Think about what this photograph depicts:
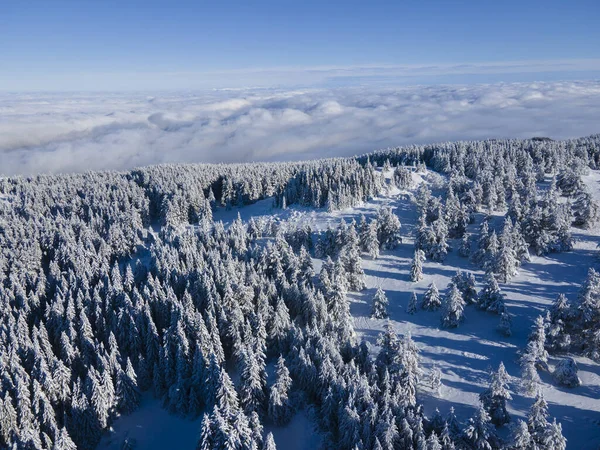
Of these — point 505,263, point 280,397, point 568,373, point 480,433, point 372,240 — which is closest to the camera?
point 480,433

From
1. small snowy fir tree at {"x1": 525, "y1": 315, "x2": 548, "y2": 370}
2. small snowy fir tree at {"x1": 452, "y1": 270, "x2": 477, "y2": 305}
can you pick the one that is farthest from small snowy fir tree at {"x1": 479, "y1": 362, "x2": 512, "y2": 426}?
small snowy fir tree at {"x1": 452, "y1": 270, "x2": 477, "y2": 305}

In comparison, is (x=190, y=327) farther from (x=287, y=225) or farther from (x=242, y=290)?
(x=287, y=225)

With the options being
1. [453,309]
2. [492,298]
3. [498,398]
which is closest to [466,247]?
[492,298]

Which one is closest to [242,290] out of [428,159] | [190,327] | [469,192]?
[190,327]

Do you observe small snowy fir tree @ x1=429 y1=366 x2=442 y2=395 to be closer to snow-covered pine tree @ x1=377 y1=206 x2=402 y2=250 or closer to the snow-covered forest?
the snow-covered forest

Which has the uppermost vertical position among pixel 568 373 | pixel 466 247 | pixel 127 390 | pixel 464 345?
pixel 466 247

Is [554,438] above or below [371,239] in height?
below

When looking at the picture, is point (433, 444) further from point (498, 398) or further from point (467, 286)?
point (467, 286)
